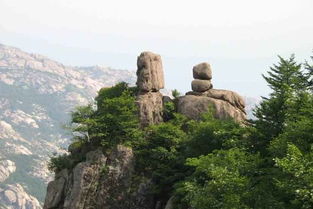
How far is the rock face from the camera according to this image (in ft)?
168

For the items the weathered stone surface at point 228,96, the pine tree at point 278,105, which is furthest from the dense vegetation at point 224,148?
the weathered stone surface at point 228,96

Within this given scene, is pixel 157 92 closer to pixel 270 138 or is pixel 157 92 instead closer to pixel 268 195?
pixel 270 138

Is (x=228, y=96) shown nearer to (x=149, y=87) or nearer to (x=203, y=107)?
(x=203, y=107)

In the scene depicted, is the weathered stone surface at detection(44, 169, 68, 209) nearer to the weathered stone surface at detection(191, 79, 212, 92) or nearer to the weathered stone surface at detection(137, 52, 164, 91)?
the weathered stone surface at detection(137, 52, 164, 91)

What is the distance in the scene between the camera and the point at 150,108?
2323 inches

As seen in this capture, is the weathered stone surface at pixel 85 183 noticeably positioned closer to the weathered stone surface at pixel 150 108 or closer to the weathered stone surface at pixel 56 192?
the weathered stone surface at pixel 56 192

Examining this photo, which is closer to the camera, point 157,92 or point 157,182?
point 157,182

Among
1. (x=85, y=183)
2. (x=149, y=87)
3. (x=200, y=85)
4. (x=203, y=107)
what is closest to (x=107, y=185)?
(x=85, y=183)

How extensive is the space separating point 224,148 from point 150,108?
18.1 metres

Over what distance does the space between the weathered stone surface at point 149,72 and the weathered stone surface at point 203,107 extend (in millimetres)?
4809

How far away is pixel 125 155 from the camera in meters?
52.8

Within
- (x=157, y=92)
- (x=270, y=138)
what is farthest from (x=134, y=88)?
(x=270, y=138)

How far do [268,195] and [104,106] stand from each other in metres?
32.9

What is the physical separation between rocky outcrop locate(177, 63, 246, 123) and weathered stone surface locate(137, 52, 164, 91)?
4.54m
